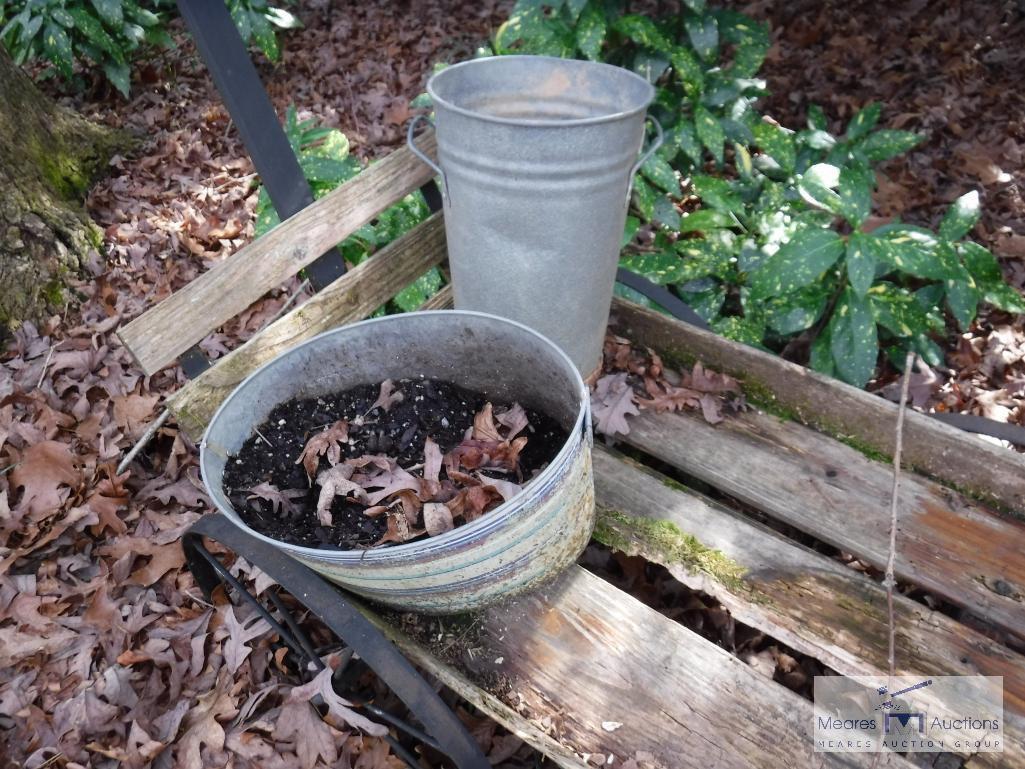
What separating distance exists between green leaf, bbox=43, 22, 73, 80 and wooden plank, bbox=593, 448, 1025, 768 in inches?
138

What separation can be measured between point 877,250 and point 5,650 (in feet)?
8.08

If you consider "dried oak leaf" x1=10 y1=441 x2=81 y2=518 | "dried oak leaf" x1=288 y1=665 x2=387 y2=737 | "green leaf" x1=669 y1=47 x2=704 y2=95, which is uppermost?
"green leaf" x1=669 y1=47 x2=704 y2=95

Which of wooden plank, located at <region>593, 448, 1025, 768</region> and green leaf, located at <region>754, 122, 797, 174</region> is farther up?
green leaf, located at <region>754, 122, 797, 174</region>

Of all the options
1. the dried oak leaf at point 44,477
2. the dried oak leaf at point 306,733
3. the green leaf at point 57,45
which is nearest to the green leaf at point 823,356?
the dried oak leaf at point 306,733

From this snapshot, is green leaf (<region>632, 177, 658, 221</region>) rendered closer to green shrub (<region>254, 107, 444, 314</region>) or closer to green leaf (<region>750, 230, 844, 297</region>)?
green leaf (<region>750, 230, 844, 297</region>)

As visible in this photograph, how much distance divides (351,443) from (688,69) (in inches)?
65.9

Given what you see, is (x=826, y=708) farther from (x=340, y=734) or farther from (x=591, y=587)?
(x=340, y=734)

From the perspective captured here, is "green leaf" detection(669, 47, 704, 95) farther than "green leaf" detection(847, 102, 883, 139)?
No

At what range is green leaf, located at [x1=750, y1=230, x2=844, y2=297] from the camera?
1.89 m

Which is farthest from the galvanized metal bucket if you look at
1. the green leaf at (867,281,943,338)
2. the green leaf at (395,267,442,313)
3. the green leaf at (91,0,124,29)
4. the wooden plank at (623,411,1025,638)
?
the green leaf at (91,0,124,29)

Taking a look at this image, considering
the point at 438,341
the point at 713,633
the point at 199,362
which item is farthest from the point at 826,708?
the point at 199,362

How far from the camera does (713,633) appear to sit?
1683 mm

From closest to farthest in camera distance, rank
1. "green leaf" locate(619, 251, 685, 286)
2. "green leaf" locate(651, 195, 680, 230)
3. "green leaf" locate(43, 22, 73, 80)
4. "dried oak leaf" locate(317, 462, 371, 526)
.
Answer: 1. "dried oak leaf" locate(317, 462, 371, 526)
2. "green leaf" locate(619, 251, 685, 286)
3. "green leaf" locate(651, 195, 680, 230)
4. "green leaf" locate(43, 22, 73, 80)

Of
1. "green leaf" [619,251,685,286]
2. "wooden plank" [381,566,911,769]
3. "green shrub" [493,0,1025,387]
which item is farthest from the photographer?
"green leaf" [619,251,685,286]
